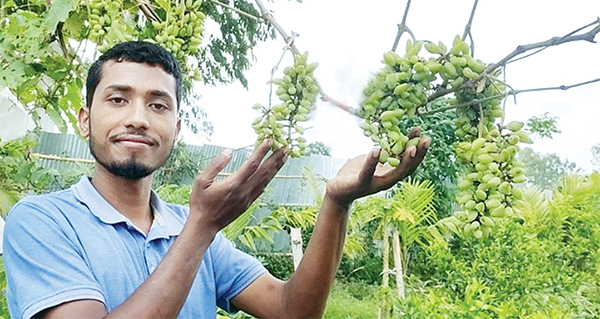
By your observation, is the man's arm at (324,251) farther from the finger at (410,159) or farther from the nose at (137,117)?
the nose at (137,117)

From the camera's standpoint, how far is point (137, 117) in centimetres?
88

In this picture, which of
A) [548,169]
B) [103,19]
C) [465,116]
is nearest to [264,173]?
[465,116]

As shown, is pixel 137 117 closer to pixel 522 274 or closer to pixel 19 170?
pixel 19 170

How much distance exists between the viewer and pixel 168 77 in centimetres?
98

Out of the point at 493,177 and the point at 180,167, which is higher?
the point at 180,167

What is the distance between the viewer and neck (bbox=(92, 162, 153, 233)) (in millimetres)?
982

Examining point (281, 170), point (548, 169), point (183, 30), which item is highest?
point (548, 169)

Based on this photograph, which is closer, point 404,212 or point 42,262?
point 42,262

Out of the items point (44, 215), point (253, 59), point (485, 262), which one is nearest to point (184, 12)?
point (44, 215)

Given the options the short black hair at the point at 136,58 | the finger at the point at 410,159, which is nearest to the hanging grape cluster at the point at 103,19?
the short black hair at the point at 136,58

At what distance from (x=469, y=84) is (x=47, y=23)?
1052 millimetres

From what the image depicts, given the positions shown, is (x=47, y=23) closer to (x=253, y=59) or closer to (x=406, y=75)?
(x=406, y=75)

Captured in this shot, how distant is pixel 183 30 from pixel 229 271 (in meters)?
0.39

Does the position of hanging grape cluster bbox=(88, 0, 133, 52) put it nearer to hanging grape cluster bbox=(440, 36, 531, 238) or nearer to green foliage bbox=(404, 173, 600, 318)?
hanging grape cluster bbox=(440, 36, 531, 238)
